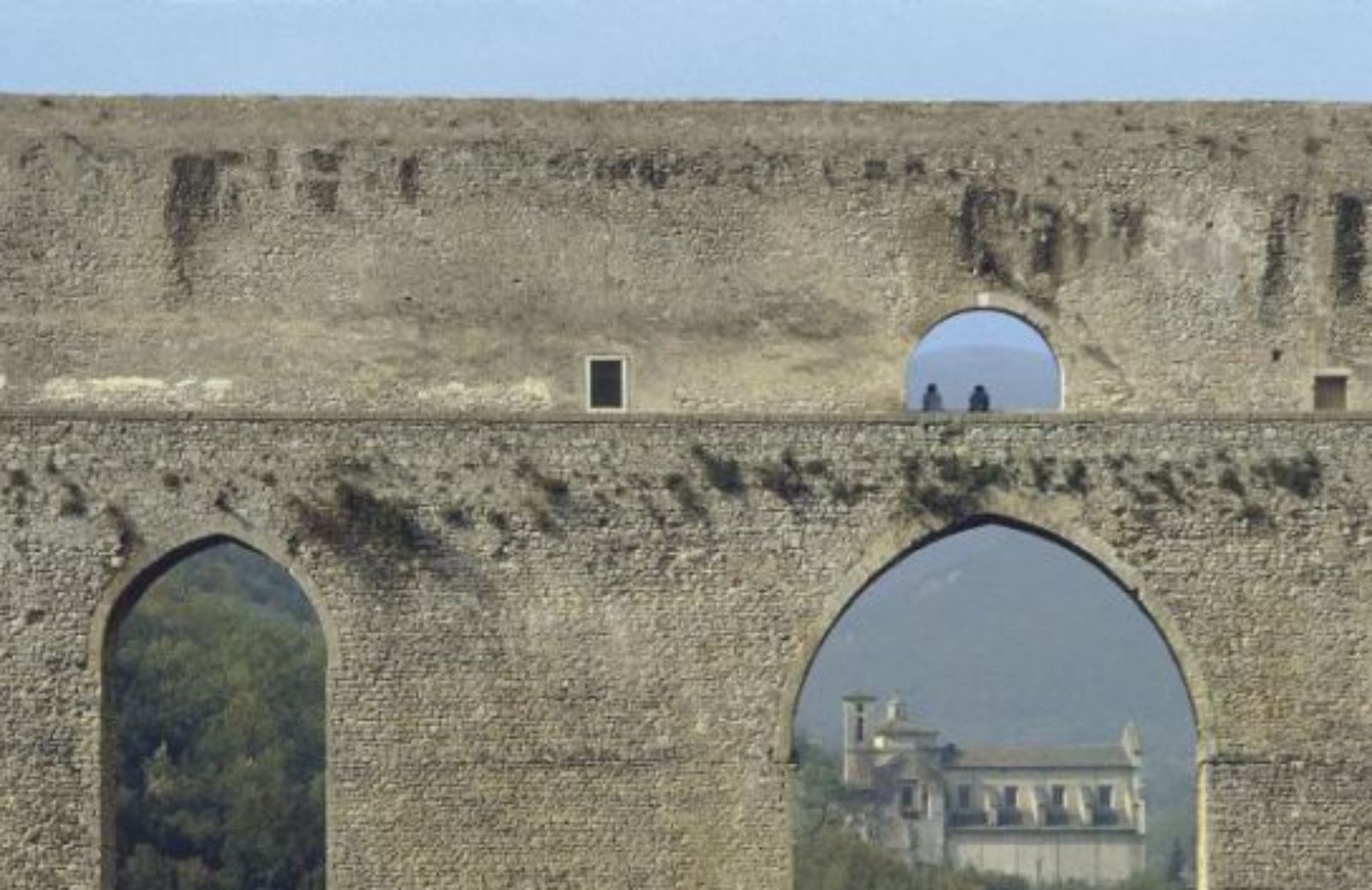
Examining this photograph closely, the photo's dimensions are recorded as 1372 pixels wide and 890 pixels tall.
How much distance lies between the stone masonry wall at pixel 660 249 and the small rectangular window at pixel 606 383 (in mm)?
98

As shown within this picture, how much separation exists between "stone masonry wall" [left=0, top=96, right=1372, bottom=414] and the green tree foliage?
27.7 metres

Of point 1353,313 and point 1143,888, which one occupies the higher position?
point 1353,313

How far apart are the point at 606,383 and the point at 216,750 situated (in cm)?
4011

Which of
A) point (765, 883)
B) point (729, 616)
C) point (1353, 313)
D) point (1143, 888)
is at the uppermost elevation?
point (1353, 313)

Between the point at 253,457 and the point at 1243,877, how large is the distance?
9116 millimetres

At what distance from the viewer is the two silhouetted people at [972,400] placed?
3669 cm

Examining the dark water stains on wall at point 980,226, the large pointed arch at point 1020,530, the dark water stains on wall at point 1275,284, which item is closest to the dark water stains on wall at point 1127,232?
the dark water stains on wall at point 980,226

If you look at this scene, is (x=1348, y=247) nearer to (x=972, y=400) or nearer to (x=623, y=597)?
(x=972, y=400)

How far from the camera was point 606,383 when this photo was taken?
1421 inches

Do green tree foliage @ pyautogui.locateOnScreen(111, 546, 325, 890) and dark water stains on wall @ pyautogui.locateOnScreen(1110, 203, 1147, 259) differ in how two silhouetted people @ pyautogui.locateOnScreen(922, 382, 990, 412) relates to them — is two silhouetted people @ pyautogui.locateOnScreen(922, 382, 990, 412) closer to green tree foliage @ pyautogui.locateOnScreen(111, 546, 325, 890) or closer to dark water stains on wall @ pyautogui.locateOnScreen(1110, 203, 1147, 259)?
dark water stains on wall @ pyautogui.locateOnScreen(1110, 203, 1147, 259)

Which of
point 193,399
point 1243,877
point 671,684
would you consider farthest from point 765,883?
point 193,399

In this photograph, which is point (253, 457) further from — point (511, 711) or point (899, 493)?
point (899, 493)

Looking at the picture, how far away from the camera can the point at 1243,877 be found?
34719 mm

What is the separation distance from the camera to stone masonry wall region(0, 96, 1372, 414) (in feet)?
117
